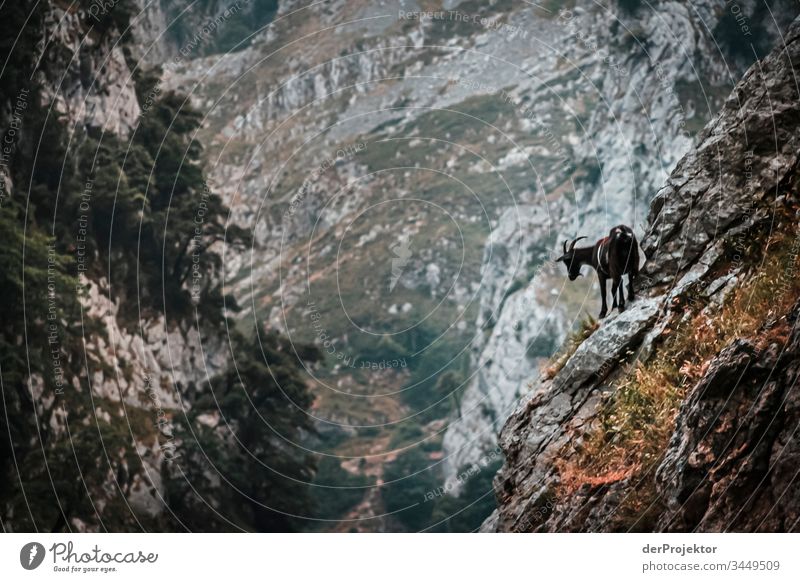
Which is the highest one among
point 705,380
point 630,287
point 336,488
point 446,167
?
point 630,287

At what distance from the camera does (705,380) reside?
1291 cm

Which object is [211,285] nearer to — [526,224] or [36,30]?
[36,30]

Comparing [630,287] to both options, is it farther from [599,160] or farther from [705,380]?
[599,160]

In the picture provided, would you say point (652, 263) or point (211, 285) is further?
point (211, 285)

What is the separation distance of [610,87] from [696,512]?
235 ft

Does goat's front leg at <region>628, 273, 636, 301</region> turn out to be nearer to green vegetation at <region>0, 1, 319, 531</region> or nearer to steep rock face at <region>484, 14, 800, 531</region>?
steep rock face at <region>484, 14, 800, 531</region>

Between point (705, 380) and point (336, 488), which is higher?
point (705, 380)

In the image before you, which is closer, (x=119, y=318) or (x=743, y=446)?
(x=743, y=446)

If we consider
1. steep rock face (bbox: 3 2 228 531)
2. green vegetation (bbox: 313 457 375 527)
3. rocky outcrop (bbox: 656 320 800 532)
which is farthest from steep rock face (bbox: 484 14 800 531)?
green vegetation (bbox: 313 457 375 527)

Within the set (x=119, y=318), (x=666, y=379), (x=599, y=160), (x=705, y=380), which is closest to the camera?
(x=705, y=380)

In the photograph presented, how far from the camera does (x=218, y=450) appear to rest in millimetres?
42125

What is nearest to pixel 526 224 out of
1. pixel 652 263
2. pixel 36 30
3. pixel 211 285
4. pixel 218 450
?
pixel 211 285

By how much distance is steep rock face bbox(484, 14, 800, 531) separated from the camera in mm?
12438

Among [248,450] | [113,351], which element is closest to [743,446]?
[113,351]
